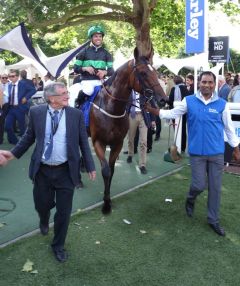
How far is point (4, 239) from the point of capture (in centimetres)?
483

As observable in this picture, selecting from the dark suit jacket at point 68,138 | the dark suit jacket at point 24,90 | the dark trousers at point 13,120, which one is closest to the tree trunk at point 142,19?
the dark suit jacket at point 24,90

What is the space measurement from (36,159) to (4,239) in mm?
1413

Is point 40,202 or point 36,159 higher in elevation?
point 36,159

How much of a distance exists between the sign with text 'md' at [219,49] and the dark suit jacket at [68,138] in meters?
7.27

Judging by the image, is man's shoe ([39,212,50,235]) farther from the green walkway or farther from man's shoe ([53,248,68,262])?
man's shoe ([53,248,68,262])

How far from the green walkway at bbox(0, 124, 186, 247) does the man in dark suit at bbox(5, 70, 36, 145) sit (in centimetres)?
156

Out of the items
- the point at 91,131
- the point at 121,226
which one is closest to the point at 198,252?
the point at 121,226

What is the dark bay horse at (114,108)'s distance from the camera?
5.43m

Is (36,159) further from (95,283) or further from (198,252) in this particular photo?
(198,252)

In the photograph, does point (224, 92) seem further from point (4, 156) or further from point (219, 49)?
point (4, 156)

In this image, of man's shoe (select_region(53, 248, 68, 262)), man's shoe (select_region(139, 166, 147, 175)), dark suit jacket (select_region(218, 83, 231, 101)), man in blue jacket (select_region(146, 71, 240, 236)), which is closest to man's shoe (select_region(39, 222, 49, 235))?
man's shoe (select_region(53, 248, 68, 262))

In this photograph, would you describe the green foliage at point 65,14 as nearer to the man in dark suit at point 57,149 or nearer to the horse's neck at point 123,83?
the horse's neck at point 123,83

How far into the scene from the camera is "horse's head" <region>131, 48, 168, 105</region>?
5.17 m

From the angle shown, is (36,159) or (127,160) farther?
(127,160)
